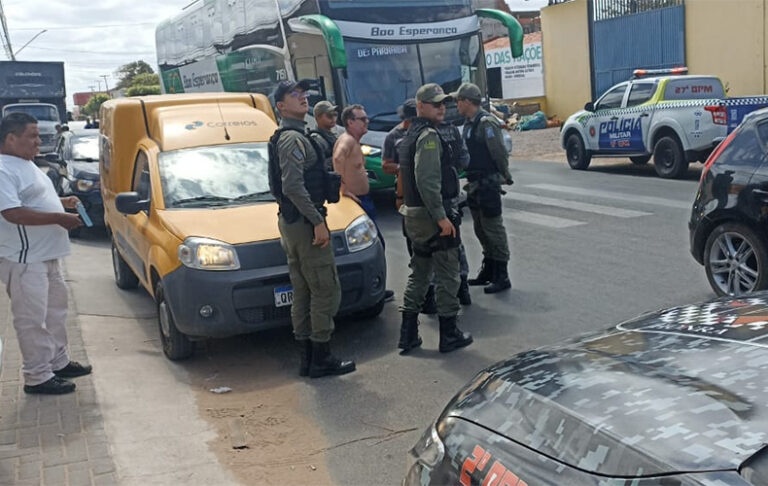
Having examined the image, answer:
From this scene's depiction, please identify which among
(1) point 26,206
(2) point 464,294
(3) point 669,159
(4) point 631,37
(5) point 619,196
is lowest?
(5) point 619,196

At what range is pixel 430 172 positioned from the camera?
5523 mm

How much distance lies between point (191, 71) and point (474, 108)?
43.7 ft

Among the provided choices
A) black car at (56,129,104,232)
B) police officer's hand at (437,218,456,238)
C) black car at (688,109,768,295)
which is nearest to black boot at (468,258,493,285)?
black car at (688,109,768,295)

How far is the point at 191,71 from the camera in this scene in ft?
62.0

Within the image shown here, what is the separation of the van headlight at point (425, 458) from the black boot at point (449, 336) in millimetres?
3220

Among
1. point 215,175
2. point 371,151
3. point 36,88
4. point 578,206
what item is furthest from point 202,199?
point 36,88

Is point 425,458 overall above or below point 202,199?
below

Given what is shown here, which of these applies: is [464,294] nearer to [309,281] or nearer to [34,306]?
[309,281]

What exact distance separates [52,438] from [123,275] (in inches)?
162

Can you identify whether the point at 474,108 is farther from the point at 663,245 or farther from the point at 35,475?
the point at 35,475

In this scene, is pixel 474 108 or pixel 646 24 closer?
pixel 474 108

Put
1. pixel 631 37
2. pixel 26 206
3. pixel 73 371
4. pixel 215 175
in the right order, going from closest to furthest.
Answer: pixel 26 206, pixel 73 371, pixel 215 175, pixel 631 37

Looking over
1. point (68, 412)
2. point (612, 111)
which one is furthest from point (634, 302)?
point (612, 111)

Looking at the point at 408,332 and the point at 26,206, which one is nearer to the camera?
the point at 26,206
